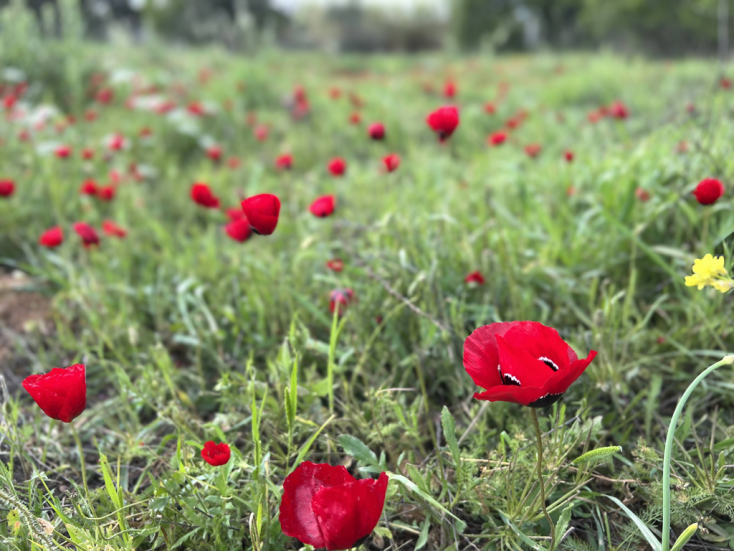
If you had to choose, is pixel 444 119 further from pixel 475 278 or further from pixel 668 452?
pixel 668 452

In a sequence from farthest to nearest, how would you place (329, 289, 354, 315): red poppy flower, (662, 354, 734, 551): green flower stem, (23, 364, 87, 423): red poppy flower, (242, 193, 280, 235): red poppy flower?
(329, 289, 354, 315): red poppy flower, (242, 193, 280, 235): red poppy flower, (23, 364, 87, 423): red poppy flower, (662, 354, 734, 551): green flower stem

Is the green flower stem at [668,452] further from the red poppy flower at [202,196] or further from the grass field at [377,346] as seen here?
the red poppy flower at [202,196]

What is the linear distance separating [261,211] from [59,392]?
1.57 feet

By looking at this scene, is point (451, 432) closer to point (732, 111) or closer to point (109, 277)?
point (109, 277)

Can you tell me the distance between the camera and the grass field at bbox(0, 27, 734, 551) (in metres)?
1.05

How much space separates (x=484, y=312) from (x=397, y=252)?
422mm

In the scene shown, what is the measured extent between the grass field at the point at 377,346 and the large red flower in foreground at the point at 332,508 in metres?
0.14

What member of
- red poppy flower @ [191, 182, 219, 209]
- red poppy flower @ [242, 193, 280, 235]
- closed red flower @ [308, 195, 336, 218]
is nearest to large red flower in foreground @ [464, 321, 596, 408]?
red poppy flower @ [242, 193, 280, 235]

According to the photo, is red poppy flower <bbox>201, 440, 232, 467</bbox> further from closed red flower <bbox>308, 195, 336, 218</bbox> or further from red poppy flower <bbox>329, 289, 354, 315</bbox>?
closed red flower <bbox>308, 195, 336, 218</bbox>

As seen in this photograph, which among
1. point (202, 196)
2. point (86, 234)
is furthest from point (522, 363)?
point (86, 234)

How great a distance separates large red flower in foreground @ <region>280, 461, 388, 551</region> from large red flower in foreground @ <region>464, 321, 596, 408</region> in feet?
0.74

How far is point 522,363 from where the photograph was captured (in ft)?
2.69

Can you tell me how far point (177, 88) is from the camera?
527 cm

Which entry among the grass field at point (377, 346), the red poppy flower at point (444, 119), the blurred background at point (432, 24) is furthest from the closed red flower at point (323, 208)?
the blurred background at point (432, 24)
